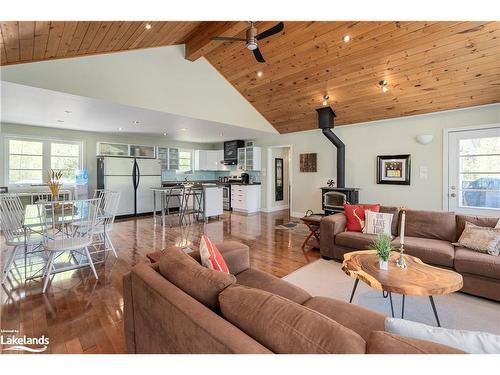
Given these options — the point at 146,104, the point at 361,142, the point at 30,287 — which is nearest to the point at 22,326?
the point at 30,287

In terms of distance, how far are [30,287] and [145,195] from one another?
466 centimetres

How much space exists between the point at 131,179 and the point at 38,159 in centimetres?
211

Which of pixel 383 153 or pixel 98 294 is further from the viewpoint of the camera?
pixel 383 153

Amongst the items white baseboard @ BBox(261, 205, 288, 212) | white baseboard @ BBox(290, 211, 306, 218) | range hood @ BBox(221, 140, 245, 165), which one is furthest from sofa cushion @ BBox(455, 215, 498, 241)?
range hood @ BBox(221, 140, 245, 165)

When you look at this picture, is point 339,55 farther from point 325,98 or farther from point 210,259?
point 210,259

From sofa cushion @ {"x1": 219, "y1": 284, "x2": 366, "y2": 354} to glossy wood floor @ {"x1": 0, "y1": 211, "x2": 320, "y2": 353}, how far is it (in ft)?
4.24

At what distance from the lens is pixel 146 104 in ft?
14.2

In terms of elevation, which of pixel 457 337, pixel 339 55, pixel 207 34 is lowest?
pixel 457 337

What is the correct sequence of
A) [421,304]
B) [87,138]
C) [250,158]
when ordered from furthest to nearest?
A: 1. [250,158]
2. [87,138]
3. [421,304]

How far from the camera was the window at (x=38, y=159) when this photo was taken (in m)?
5.72

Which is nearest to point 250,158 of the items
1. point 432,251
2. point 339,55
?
point 339,55

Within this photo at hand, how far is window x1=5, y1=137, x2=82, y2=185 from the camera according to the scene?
572cm

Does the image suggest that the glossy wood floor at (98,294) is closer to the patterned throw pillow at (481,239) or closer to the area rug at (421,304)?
the area rug at (421,304)

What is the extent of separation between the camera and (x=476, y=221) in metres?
3.02
